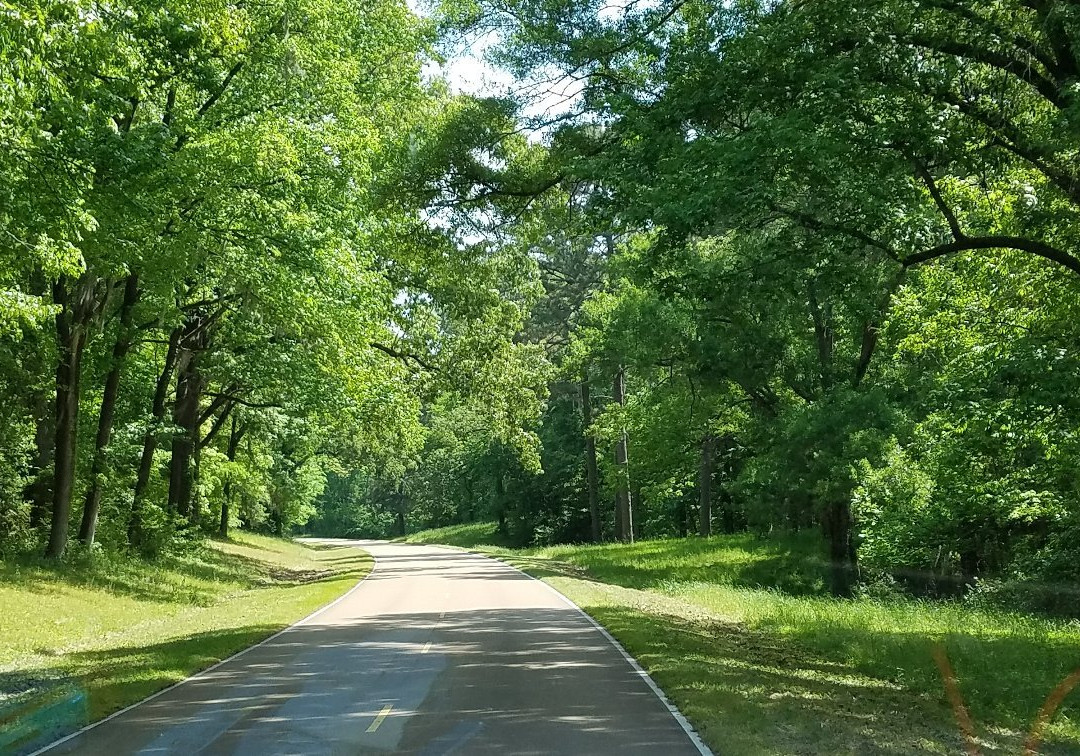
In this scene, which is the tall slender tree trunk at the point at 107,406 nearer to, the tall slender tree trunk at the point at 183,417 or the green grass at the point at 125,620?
the green grass at the point at 125,620

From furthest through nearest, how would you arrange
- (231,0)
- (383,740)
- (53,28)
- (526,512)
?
(526,512)
(231,0)
(53,28)
(383,740)

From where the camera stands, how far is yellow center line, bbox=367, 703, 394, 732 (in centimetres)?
909

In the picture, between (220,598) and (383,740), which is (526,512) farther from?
(383,740)

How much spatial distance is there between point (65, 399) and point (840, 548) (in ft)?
67.7

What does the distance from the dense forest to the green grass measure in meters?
2.04

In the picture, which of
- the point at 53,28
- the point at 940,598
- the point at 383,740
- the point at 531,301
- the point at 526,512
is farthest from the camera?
the point at 526,512

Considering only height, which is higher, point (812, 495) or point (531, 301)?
point (531, 301)

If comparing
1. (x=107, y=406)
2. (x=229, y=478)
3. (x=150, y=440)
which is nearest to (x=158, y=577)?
(x=107, y=406)

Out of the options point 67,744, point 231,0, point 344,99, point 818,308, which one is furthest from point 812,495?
point 67,744

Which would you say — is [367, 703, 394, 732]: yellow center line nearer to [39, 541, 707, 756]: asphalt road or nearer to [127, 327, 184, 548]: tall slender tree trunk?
[39, 541, 707, 756]: asphalt road

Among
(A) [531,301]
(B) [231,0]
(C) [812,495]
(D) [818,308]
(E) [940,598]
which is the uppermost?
(B) [231,0]

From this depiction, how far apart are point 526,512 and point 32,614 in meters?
57.1

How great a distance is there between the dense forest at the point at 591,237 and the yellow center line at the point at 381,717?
6022mm

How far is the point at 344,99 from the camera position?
68.2 ft
